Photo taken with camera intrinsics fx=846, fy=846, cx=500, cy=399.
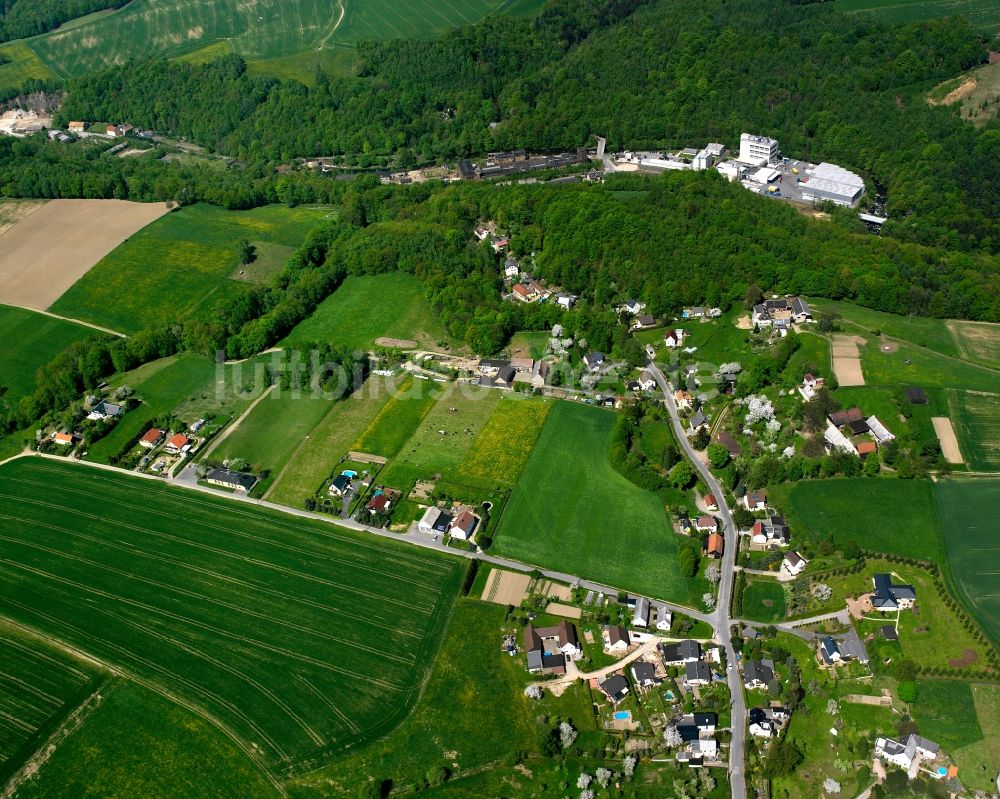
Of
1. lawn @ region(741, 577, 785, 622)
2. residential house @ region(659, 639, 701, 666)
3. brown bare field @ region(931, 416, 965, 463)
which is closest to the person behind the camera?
residential house @ region(659, 639, 701, 666)

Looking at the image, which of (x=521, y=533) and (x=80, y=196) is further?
(x=80, y=196)

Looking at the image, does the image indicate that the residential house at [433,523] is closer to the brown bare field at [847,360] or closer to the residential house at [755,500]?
the residential house at [755,500]

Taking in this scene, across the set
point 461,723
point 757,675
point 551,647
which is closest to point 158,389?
point 461,723

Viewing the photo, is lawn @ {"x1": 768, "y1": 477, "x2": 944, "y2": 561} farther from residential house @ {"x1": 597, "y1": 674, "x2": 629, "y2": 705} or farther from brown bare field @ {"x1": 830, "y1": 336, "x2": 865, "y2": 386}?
residential house @ {"x1": 597, "y1": 674, "x2": 629, "y2": 705}

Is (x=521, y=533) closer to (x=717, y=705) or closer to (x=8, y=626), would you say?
(x=717, y=705)

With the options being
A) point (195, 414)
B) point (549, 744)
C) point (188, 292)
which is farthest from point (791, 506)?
point (188, 292)

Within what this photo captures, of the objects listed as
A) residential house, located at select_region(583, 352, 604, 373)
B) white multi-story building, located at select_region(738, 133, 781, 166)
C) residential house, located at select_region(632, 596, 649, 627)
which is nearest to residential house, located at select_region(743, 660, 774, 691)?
residential house, located at select_region(632, 596, 649, 627)
